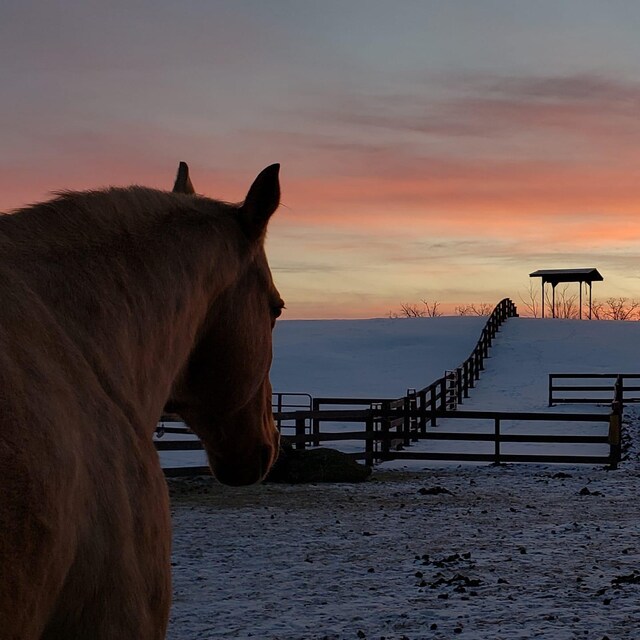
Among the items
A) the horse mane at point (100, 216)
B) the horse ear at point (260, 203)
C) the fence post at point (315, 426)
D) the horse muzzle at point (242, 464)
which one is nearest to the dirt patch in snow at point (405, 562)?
the fence post at point (315, 426)

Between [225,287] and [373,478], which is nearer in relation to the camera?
[225,287]

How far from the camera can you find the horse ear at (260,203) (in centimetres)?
242

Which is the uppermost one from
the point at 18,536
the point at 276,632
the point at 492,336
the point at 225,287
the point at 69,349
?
the point at 492,336

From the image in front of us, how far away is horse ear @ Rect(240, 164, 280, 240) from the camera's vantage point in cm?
242

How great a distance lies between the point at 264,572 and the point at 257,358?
6146mm

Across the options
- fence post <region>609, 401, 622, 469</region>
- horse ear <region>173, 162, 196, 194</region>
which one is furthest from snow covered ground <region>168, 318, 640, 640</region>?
horse ear <region>173, 162, 196, 194</region>

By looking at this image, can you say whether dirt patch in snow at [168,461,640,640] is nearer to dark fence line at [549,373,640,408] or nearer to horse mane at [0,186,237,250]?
horse mane at [0,186,237,250]

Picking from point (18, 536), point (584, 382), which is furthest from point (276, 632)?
point (584, 382)

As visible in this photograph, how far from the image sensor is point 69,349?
5.66 ft

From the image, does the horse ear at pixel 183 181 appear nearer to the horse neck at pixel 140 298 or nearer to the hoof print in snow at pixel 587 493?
the horse neck at pixel 140 298

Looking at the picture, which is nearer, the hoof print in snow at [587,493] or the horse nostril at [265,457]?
the horse nostril at [265,457]

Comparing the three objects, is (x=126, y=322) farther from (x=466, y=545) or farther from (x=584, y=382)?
(x=584, y=382)

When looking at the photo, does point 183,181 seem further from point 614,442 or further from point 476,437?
point 614,442

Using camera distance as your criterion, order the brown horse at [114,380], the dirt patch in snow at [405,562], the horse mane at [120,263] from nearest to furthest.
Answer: the brown horse at [114,380] < the horse mane at [120,263] < the dirt patch in snow at [405,562]
